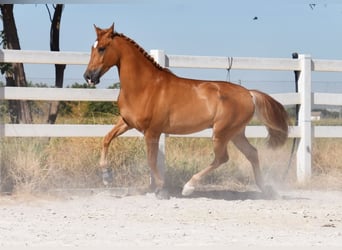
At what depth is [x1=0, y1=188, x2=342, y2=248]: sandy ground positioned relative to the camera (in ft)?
19.9

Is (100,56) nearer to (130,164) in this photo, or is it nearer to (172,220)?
(130,164)

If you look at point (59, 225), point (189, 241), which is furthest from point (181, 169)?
point (189, 241)

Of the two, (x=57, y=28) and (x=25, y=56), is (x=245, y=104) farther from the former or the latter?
(x=57, y=28)

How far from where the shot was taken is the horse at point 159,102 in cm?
902

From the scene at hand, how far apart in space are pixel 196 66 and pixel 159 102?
4.71 ft

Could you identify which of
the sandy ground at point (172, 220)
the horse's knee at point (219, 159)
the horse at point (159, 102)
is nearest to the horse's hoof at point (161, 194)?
the horse at point (159, 102)

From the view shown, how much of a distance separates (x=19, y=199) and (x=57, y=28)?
5489 mm

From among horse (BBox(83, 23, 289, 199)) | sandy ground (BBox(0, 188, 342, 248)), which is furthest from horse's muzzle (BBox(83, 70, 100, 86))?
sandy ground (BBox(0, 188, 342, 248))

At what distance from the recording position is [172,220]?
736cm

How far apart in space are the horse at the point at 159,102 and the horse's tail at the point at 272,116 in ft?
0.38

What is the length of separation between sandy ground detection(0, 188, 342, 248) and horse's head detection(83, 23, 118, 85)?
1.52m

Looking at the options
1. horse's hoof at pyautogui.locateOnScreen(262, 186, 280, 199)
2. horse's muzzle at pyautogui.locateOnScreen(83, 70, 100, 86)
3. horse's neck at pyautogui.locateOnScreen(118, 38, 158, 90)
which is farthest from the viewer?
horse's hoof at pyautogui.locateOnScreen(262, 186, 280, 199)

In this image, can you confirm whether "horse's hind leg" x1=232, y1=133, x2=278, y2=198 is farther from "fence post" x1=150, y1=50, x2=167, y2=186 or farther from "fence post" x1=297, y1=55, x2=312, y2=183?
"fence post" x1=297, y1=55, x2=312, y2=183

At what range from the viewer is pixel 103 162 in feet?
29.7
